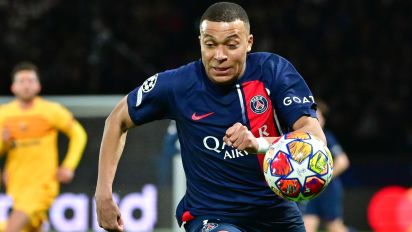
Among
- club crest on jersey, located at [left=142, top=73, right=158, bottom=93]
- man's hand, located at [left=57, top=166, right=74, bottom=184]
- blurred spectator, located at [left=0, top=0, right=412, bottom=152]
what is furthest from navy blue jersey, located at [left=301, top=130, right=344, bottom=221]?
club crest on jersey, located at [left=142, top=73, right=158, bottom=93]

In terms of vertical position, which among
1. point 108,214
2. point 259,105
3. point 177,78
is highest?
point 177,78

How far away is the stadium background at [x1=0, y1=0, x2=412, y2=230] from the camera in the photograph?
14891mm

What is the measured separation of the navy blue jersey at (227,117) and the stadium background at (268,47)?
30.3 ft

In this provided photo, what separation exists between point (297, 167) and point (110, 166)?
1.12 metres

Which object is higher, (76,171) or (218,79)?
(218,79)

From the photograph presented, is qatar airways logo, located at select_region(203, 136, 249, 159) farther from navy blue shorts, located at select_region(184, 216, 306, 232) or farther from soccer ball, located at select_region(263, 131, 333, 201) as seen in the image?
soccer ball, located at select_region(263, 131, 333, 201)

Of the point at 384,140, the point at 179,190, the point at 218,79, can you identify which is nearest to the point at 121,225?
the point at 218,79

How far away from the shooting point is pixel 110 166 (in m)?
4.93

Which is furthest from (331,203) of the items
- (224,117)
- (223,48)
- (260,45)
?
(223,48)

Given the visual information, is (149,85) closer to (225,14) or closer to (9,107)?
(225,14)

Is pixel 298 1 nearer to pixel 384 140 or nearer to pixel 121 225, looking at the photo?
pixel 384 140

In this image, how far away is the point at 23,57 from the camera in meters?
15.2

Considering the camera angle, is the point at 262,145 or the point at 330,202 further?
the point at 330,202

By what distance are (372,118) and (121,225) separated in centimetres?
1056
